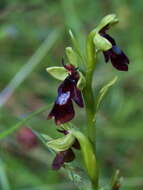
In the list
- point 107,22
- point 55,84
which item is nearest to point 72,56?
point 107,22

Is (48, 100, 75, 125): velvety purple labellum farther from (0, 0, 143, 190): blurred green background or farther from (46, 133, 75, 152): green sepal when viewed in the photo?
(0, 0, 143, 190): blurred green background

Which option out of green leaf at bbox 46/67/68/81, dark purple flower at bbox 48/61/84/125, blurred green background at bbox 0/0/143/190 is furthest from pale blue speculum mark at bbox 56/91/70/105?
blurred green background at bbox 0/0/143/190

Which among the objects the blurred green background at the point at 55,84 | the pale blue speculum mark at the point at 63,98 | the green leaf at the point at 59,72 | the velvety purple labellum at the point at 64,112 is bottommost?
the blurred green background at the point at 55,84

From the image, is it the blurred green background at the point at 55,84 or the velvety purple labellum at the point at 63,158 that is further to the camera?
the blurred green background at the point at 55,84

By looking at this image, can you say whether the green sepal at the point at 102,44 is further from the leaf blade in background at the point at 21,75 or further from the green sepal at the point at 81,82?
the leaf blade in background at the point at 21,75

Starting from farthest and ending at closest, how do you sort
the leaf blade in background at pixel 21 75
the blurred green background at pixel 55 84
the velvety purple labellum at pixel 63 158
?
the blurred green background at pixel 55 84, the leaf blade in background at pixel 21 75, the velvety purple labellum at pixel 63 158

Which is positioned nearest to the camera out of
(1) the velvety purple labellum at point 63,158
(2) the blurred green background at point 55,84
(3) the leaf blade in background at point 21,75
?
(1) the velvety purple labellum at point 63,158

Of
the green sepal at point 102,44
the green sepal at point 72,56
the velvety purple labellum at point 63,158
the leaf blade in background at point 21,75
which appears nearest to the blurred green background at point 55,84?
the leaf blade in background at point 21,75

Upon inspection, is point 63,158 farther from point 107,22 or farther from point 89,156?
point 107,22
